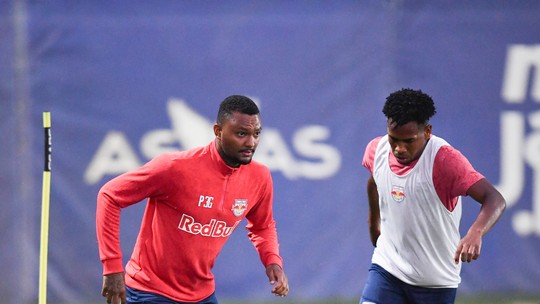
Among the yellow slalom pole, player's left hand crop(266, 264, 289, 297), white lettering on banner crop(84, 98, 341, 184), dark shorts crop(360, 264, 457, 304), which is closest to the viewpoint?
player's left hand crop(266, 264, 289, 297)

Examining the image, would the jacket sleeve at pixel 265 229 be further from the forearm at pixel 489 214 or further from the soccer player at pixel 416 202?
the forearm at pixel 489 214

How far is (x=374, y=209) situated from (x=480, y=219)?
1.33 metres

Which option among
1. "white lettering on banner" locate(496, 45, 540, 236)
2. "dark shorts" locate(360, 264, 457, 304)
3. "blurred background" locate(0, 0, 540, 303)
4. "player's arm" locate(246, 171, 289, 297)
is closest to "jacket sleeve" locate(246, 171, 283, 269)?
"player's arm" locate(246, 171, 289, 297)

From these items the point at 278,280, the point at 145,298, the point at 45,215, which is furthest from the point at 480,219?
the point at 45,215

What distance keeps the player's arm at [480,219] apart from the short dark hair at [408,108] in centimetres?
56

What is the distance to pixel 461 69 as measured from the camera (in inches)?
381

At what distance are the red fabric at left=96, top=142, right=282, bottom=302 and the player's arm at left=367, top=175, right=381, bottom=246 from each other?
1.05m

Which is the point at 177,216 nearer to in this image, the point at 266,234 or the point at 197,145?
the point at 266,234

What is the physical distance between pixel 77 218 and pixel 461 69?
3943 millimetres

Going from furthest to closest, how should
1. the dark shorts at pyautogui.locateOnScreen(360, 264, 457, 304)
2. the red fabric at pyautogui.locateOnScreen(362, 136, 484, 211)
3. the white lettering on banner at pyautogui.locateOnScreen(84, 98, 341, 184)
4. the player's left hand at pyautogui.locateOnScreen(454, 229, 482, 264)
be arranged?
the white lettering on banner at pyautogui.locateOnScreen(84, 98, 341, 184) → the dark shorts at pyautogui.locateOnScreen(360, 264, 457, 304) → the red fabric at pyautogui.locateOnScreen(362, 136, 484, 211) → the player's left hand at pyautogui.locateOnScreen(454, 229, 482, 264)

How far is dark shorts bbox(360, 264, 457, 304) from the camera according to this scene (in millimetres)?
6371

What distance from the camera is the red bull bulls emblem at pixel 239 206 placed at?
620cm

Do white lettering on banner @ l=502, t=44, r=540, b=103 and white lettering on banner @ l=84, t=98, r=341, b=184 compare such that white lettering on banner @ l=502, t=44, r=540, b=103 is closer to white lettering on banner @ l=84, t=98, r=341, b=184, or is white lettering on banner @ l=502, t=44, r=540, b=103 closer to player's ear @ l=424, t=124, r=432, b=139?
white lettering on banner @ l=84, t=98, r=341, b=184

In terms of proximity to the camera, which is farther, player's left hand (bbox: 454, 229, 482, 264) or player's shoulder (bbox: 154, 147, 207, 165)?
player's shoulder (bbox: 154, 147, 207, 165)
